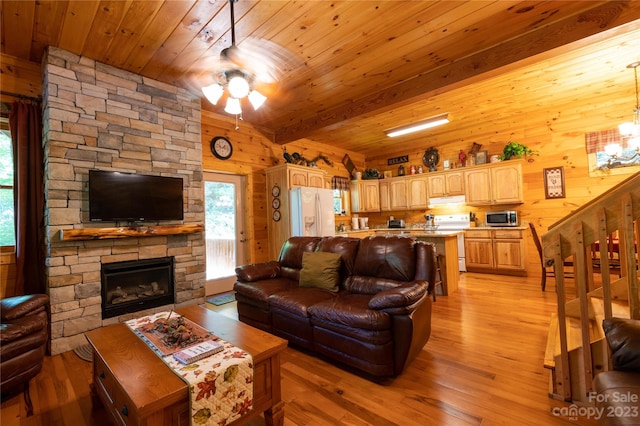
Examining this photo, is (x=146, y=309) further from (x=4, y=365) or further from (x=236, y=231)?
(x=236, y=231)

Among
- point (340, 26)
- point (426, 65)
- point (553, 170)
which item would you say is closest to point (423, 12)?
point (340, 26)

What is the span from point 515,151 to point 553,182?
90 centimetres

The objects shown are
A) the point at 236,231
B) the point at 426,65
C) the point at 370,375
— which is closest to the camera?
the point at 370,375

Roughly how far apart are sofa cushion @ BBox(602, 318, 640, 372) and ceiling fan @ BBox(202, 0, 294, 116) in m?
3.04

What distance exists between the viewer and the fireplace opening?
3096 millimetres

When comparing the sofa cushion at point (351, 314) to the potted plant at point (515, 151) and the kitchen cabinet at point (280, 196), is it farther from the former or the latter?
the potted plant at point (515, 151)

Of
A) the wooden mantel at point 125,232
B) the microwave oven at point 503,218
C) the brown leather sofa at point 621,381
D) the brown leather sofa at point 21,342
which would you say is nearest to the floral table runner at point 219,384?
the brown leather sofa at point 21,342

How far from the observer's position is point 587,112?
4.91m

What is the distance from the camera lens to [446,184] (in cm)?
620

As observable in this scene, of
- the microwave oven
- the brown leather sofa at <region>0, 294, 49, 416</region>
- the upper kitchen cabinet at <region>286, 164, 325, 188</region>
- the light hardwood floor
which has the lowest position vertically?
the light hardwood floor

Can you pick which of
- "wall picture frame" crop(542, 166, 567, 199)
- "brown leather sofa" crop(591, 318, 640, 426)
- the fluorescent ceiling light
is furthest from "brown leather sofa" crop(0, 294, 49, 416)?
"wall picture frame" crop(542, 166, 567, 199)

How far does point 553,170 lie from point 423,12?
184 inches

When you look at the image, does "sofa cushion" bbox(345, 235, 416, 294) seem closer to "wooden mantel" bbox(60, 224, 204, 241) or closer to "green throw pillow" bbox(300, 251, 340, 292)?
"green throw pillow" bbox(300, 251, 340, 292)

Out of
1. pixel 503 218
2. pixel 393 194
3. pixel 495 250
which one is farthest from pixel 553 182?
pixel 393 194
